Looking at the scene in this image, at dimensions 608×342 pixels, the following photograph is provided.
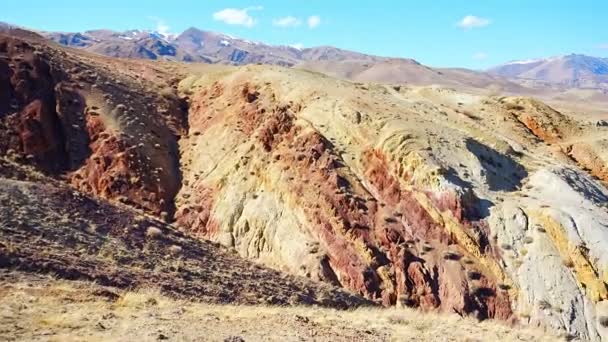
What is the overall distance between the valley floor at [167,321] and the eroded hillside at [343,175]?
8.83m

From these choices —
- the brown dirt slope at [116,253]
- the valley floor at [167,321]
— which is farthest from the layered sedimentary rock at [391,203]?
the valley floor at [167,321]

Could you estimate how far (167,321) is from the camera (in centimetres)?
1432

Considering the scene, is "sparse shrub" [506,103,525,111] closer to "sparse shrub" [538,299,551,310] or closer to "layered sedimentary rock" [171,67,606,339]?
"layered sedimentary rock" [171,67,606,339]

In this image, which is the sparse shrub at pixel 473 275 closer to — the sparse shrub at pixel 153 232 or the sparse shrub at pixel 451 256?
the sparse shrub at pixel 451 256

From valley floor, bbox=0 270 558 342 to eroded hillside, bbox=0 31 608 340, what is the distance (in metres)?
8.83

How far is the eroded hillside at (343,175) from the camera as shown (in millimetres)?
26359

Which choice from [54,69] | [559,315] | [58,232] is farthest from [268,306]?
[54,69]

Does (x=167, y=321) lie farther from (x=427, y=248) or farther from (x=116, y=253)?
(x=427, y=248)

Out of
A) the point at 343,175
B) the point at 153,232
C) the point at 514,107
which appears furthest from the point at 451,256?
the point at 514,107

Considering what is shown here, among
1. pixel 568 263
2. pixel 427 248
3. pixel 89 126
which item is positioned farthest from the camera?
pixel 89 126

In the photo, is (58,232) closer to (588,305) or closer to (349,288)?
(349,288)

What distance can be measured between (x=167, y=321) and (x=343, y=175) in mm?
18011

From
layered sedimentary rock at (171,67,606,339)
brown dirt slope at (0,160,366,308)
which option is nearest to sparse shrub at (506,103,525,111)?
layered sedimentary rock at (171,67,606,339)

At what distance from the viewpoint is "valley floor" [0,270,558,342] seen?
1297 centimetres
